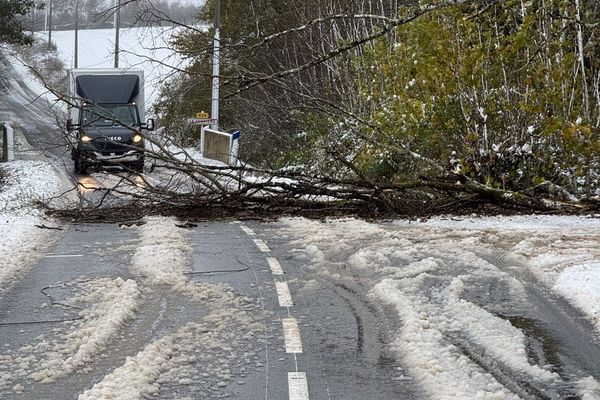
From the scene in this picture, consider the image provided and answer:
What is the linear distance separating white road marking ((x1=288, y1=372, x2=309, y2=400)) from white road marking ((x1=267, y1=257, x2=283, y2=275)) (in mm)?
3734

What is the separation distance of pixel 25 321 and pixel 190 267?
2.70 metres

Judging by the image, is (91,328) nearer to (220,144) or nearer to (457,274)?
(457,274)

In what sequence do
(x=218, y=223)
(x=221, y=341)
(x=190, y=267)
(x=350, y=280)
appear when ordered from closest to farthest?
(x=221, y=341), (x=350, y=280), (x=190, y=267), (x=218, y=223)

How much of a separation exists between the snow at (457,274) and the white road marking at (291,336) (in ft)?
2.36

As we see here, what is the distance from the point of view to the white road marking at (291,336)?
638 centimetres

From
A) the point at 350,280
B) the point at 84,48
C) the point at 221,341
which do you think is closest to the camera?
the point at 221,341

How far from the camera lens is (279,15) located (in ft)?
122

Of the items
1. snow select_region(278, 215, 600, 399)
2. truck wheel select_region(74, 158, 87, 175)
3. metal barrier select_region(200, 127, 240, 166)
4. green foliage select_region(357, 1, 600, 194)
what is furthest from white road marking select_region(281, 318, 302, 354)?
metal barrier select_region(200, 127, 240, 166)

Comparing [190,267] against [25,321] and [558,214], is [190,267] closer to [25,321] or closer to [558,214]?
[25,321]

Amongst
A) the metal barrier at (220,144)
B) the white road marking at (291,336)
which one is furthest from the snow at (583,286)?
the metal barrier at (220,144)

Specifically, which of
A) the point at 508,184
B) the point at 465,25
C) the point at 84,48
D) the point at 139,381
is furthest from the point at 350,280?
the point at 84,48

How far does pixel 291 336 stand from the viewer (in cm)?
676

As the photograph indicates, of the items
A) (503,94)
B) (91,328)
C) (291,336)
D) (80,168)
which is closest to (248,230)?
(503,94)

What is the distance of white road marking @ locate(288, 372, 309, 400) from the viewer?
529cm
